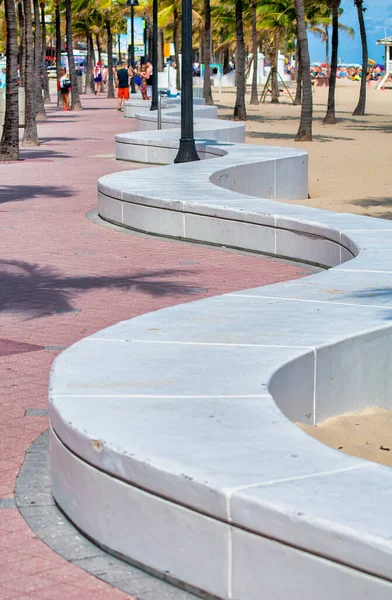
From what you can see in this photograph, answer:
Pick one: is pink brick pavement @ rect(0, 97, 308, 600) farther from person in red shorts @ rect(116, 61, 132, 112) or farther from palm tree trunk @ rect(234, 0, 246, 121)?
person in red shorts @ rect(116, 61, 132, 112)

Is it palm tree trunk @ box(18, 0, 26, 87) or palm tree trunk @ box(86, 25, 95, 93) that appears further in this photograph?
palm tree trunk @ box(86, 25, 95, 93)

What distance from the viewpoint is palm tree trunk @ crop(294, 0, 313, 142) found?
2872 cm

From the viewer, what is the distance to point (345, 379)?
555cm

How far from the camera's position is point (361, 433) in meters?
5.19

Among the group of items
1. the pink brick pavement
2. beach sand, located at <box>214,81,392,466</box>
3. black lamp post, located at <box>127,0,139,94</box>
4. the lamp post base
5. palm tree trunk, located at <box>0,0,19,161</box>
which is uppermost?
black lamp post, located at <box>127,0,139,94</box>

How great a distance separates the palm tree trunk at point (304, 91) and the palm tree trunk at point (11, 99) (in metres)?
9.26

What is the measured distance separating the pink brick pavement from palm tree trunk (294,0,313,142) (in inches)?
480

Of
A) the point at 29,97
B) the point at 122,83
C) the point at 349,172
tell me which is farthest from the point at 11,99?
the point at 122,83

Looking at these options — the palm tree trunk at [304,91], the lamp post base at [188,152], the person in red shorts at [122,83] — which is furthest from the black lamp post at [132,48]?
the lamp post base at [188,152]

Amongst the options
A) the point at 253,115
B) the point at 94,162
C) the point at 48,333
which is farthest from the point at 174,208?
the point at 253,115

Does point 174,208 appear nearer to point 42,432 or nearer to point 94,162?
point 42,432

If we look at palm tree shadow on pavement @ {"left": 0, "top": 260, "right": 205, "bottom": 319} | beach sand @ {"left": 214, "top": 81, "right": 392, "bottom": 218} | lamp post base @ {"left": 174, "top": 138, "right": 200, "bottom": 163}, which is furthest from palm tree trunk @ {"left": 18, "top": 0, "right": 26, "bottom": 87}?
palm tree shadow on pavement @ {"left": 0, "top": 260, "right": 205, "bottom": 319}

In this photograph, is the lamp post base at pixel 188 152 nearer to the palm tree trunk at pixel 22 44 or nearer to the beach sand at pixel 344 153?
the beach sand at pixel 344 153

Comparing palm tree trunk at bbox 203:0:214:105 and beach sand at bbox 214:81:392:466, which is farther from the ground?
palm tree trunk at bbox 203:0:214:105
